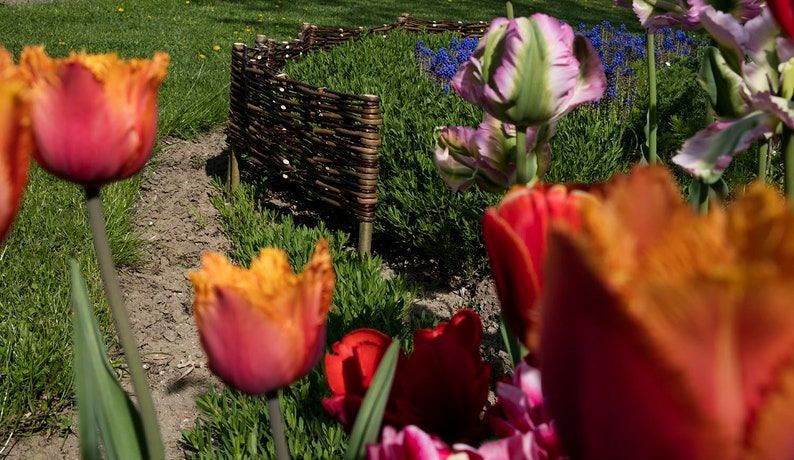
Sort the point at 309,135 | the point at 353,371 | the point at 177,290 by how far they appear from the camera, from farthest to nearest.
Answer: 1. the point at 309,135
2. the point at 177,290
3. the point at 353,371

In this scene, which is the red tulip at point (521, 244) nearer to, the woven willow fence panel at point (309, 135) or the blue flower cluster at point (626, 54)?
the woven willow fence panel at point (309, 135)

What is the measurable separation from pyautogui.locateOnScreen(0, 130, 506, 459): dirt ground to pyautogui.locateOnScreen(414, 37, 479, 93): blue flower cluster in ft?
4.70

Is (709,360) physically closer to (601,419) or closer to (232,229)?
(601,419)

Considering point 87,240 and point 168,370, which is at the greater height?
point 87,240

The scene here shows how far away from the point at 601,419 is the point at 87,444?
434 millimetres

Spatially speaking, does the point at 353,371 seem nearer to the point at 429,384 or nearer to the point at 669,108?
the point at 429,384

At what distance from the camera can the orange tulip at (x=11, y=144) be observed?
16.3 inches

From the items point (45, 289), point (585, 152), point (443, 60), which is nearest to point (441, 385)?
point (45, 289)

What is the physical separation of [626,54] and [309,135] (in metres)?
2.81

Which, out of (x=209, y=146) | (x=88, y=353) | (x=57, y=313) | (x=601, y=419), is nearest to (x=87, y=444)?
(x=88, y=353)

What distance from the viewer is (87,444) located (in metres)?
0.57

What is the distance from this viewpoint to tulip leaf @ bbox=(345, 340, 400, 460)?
55cm

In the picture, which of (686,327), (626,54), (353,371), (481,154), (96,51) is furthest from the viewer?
(96,51)

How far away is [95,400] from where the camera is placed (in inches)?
23.8
